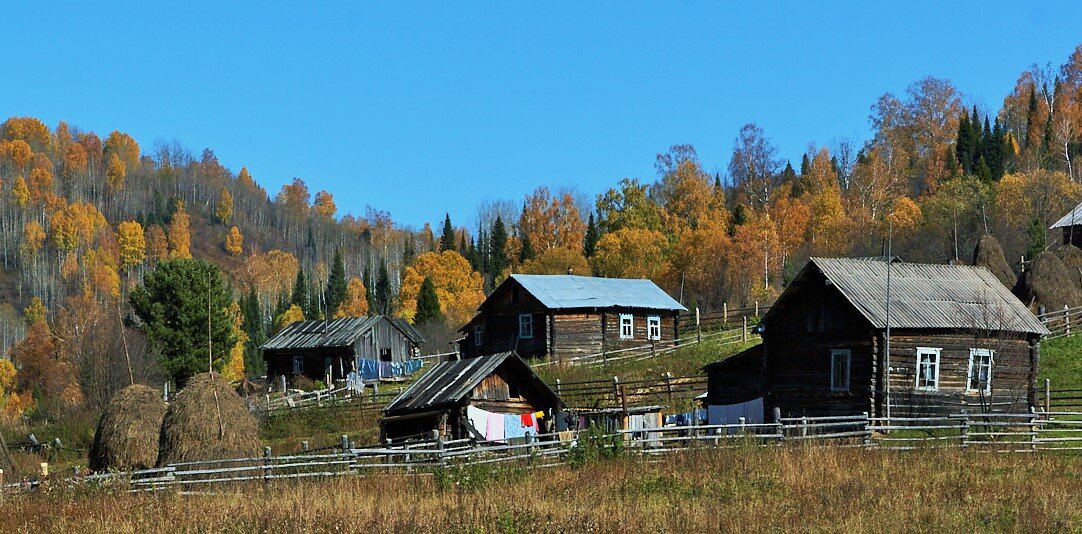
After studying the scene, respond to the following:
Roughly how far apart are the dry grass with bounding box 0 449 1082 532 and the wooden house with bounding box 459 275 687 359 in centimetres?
3259

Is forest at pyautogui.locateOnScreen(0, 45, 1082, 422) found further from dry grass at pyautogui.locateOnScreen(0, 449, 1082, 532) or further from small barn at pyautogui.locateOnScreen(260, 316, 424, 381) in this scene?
dry grass at pyautogui.locateOnScreen(0, 449, 1082, 532)

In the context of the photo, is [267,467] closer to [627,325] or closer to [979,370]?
[979,370]

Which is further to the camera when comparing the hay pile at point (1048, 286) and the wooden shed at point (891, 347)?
the hay pile at point (1048, 286)

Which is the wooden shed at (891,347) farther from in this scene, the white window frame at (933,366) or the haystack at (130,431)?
the haystack at (130,431)

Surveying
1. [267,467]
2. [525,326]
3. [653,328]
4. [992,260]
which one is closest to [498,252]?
[653,328]

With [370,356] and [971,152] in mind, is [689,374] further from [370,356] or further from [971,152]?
[971,152]

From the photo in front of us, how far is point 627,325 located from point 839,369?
84.7 ft

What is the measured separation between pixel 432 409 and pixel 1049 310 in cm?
2916

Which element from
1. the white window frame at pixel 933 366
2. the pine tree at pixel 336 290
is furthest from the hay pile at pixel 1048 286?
the pine tree at pixel 336 290

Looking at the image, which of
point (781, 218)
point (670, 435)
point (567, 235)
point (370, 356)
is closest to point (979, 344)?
point (670, 435)

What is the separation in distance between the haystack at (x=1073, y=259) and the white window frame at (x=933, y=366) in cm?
2122

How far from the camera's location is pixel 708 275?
90750mm

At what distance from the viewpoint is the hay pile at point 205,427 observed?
111 ft

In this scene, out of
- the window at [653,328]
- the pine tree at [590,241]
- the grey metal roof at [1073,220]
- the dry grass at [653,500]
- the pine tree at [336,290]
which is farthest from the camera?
the pine tree at [336,290]
